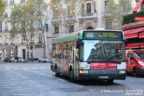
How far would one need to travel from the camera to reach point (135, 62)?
2180cm

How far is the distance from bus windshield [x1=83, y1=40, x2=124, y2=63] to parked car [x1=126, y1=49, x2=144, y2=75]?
5508mm

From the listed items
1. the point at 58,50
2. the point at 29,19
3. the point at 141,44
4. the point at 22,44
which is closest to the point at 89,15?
the point at 29,19

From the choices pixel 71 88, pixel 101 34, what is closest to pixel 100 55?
pixel 101 34

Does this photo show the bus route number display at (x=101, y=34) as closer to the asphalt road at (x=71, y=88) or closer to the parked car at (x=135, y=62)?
the asphalt road at (x=71, y=88)

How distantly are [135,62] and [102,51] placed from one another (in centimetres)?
642

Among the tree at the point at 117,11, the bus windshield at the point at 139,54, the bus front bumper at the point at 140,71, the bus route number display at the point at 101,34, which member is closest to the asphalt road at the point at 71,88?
the bus route number display at the point at 101,34

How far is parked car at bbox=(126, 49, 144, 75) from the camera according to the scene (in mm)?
21344

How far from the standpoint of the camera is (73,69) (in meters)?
17.6

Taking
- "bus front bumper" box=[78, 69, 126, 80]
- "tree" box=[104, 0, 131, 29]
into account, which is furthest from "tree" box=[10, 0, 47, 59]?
"bus front bumper" box=[78, 69, 126, 80]

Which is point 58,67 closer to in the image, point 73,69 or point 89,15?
point 73,69

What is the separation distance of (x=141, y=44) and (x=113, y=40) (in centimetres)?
1304

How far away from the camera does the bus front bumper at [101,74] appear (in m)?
16.0

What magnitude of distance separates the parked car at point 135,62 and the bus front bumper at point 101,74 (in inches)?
216

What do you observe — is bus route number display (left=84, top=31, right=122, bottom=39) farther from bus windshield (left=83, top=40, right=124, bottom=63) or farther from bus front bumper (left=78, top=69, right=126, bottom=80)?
bus front bumper (left=78, top=69, right=126, bottom=80)
